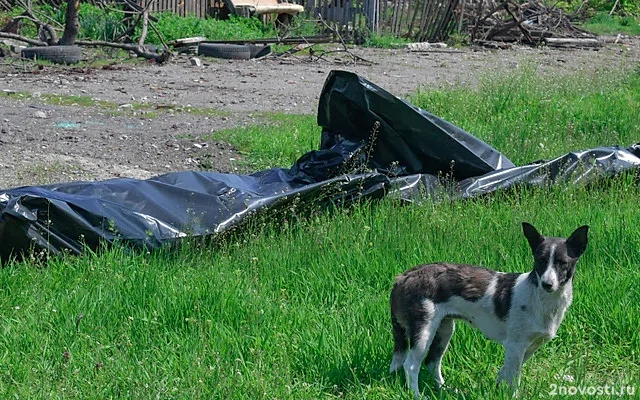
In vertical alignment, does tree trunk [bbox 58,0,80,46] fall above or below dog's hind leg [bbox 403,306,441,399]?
below

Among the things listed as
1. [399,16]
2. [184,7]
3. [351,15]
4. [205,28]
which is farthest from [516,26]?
[184,7]

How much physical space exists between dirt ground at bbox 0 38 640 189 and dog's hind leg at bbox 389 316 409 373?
4537mm

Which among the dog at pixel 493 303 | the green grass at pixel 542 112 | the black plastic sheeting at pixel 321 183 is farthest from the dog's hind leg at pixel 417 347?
the green grass at pixel 542 112

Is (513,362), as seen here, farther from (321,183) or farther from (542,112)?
(542,112)

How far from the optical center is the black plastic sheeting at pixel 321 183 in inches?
209

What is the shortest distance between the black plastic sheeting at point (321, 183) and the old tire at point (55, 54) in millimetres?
8465

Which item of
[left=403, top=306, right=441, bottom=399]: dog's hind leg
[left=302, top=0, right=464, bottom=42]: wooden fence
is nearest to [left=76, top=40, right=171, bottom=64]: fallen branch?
[left=302, top=0, right=464, bottom=42]: wooden fence

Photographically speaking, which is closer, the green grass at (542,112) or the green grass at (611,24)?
the green grass at (542,112)

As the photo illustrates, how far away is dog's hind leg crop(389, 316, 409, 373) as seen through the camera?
3758 millimetres

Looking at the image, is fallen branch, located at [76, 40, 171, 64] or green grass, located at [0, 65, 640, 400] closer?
green grass, located at [0, 65, 640, 400]

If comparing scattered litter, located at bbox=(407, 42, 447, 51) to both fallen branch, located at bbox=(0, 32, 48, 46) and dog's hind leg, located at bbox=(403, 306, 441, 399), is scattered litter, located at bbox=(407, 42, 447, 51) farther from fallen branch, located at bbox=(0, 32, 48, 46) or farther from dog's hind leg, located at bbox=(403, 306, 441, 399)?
dog's hind leg, located at bbox=(403, 306, 441, 399)

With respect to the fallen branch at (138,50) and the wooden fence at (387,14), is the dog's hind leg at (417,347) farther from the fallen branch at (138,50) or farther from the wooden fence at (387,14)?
the wooden fence at (387,14)

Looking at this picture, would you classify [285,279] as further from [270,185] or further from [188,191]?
[270,185]

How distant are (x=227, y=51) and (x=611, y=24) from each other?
17.2 meters
